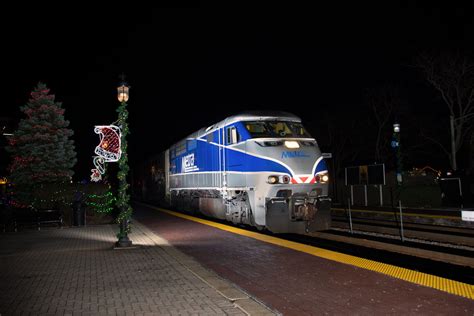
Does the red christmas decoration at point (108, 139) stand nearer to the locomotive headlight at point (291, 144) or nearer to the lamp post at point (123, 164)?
the lamp post at point (123, 164)

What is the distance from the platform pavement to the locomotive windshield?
4.80 metres

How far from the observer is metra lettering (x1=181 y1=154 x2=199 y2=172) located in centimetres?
2191

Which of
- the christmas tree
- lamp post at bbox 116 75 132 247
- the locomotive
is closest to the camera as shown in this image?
lamp post at bbox 116 75 132 247

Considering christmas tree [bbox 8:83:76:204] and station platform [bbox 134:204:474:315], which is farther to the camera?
christmas tree [bbox 8:83:76:204]

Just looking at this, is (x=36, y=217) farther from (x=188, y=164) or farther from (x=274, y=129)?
(x=274, y=129)

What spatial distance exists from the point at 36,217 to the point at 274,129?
10090mm

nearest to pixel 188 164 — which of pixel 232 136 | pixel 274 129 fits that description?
pixel 232 136

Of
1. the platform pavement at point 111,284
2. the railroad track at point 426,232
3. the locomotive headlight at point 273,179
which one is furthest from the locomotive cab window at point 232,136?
the railroad track at point 426,232

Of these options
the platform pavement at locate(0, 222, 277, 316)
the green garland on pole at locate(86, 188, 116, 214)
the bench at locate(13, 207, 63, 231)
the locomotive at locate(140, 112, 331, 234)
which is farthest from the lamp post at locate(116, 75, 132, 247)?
the green garland on pole at locate(86, 188, 116, 214)

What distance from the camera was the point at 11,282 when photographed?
331 inches

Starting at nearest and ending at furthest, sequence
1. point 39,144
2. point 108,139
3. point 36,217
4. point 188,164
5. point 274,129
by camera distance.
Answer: point 274,129
point 36,217
point 108,139
point 188,164
point 39,144

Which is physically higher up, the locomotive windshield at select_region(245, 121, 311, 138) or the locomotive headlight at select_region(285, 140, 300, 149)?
the locomotive windshield at select_region(245, 121, 311, 138)

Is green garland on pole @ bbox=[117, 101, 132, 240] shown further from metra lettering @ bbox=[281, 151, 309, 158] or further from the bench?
the bench

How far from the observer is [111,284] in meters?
8.02
